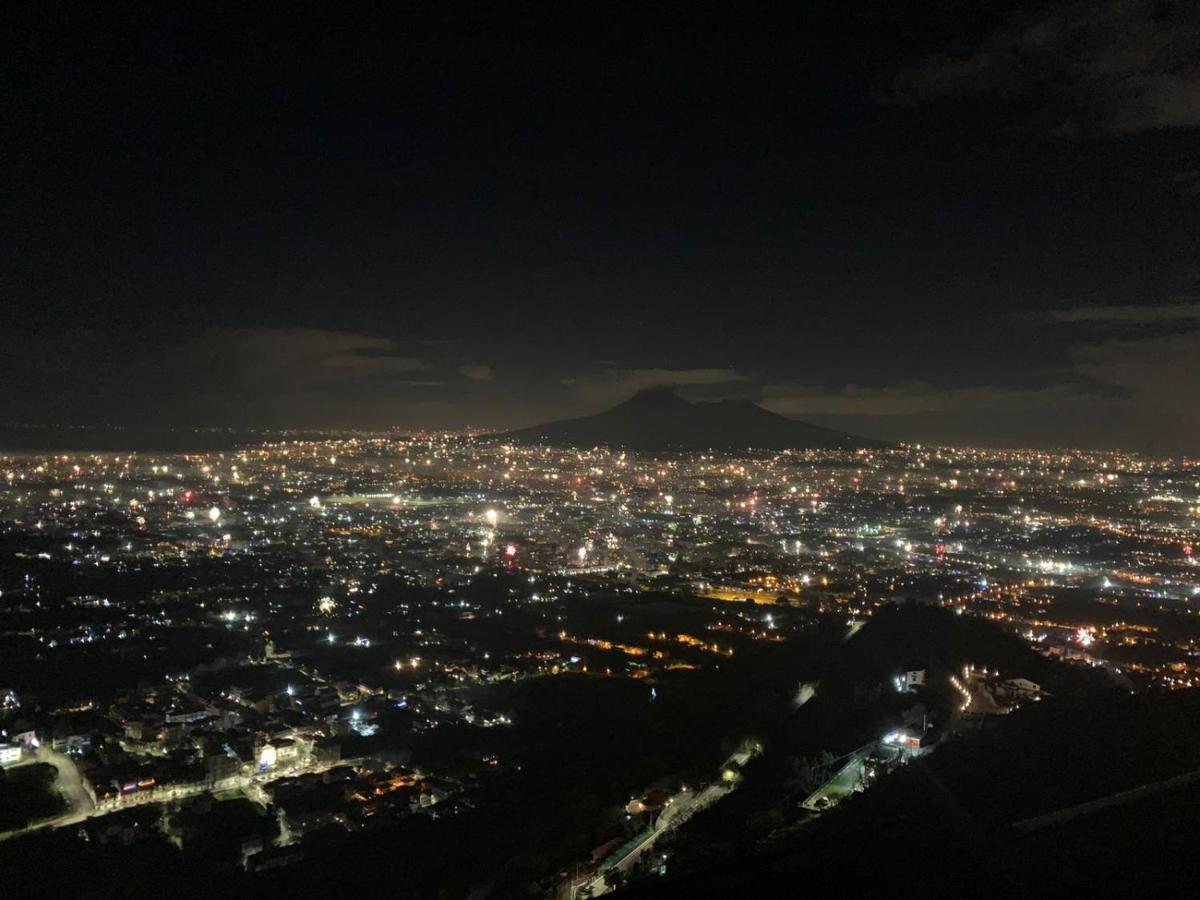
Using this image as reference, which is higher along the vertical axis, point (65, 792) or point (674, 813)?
point (65, 792)

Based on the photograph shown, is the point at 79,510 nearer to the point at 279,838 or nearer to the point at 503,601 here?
the point at 503,601

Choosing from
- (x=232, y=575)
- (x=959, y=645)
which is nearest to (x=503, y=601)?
(x=232, y=575)

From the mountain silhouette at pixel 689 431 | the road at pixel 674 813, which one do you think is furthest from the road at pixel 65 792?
the mountain silhouette at pixel 689 431

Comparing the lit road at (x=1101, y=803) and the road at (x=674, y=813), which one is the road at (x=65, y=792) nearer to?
the road at (x=674, y=813)

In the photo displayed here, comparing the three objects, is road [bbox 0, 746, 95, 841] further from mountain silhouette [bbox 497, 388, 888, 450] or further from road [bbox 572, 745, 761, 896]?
mountain silhouette [bbox 497, 388, 888, 450]

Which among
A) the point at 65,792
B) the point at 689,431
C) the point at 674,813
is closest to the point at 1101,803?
the point at 674,813

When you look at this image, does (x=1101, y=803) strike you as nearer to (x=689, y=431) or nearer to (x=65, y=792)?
(x=65, y=792)

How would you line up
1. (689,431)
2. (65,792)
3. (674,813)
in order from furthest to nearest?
1. (689,431)
2. (65,792)
3. (674,813)

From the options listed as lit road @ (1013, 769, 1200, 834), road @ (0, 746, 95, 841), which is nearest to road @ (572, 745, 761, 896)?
lit road @ (1013, 769, 1200, 834)
